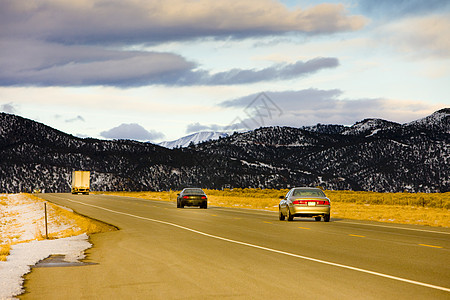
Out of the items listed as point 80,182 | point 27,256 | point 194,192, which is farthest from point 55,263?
point 80,182

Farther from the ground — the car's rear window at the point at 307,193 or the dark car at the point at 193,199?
the car's rear window at the point at 307,193

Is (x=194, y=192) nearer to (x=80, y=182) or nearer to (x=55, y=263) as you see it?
(x=55, y=263)

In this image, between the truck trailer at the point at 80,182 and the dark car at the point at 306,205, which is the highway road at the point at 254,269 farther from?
the truck trailer at the point at 80,182

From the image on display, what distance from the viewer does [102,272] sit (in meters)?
11.2

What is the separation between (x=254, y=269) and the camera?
1155 cm

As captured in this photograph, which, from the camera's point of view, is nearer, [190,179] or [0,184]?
[0,184]

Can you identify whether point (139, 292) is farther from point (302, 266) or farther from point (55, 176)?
point (55, 176)

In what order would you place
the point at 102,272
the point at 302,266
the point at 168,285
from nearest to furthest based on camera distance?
the point at 168,285 < the point at 102,272 < the point at 302,266

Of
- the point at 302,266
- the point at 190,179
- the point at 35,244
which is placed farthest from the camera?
the point at 190,179

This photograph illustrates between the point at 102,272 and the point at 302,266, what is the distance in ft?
13.1

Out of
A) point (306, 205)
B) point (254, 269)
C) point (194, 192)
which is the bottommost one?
point (254, 269)

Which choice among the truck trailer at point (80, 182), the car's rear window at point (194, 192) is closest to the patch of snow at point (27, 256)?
the car's rear window at point (194, 192)

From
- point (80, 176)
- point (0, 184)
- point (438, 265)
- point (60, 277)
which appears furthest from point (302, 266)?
point (0, 184)

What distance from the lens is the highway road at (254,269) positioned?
899 cm
